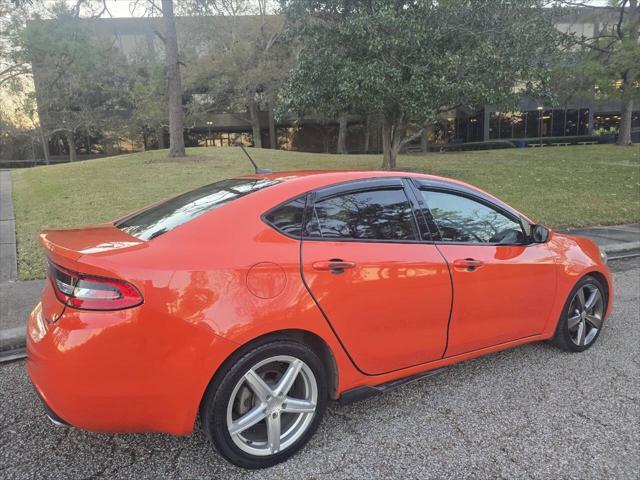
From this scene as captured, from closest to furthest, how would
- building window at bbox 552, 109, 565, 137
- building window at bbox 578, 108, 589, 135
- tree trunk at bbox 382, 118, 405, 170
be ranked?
tree trunk at bbox 382, 118, 405, 170 < building window at bbox 552, 109, 565, 137 < building window at bbox 578, 108, 589, 135

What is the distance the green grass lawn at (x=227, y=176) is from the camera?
9.16m

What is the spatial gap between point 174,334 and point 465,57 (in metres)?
11.1

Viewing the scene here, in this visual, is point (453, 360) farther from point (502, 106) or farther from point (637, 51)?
point (637, 51)

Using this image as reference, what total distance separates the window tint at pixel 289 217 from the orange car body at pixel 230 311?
0.15ft

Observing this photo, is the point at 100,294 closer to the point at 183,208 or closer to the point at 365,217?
the point at 183,208

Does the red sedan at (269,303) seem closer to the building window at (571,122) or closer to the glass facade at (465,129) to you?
the glass facade at (465,129)

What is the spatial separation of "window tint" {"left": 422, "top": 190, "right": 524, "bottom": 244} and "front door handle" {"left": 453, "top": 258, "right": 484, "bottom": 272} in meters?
0.16

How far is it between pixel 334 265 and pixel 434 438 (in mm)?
1187

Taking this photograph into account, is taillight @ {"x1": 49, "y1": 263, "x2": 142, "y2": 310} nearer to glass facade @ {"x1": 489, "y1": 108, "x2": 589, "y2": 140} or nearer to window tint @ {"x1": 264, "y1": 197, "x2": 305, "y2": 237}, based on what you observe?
window tint @ {"x1": 264, "y1": 197, "x2": 305, "y2": 237}

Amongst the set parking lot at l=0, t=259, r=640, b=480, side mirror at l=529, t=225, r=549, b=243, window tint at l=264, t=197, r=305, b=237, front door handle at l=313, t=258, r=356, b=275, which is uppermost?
window tint at l=264, t=197, r=305, b=237

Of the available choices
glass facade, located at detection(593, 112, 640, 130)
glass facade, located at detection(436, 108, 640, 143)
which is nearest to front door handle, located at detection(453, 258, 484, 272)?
glass facade, located at detection(436, 108, 640, 143)

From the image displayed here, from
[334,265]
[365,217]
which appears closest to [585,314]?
[365,217]

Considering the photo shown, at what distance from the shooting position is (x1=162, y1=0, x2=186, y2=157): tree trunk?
16.2 meters

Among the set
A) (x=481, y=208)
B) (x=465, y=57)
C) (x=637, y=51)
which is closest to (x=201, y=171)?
(x=465, y=57)
